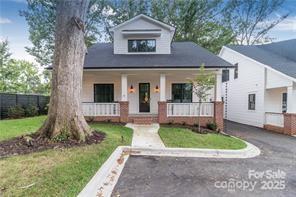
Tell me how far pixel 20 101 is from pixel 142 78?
8.58 m

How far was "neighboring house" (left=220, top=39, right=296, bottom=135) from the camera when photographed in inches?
518

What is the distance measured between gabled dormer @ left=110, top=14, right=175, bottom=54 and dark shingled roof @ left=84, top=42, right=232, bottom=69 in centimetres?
53

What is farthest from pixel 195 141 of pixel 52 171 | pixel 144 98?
pixel 144 98

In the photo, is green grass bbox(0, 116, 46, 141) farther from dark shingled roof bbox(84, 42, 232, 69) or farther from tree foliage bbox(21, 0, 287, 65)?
tree foliage bbox(21, 0, 287, 65)

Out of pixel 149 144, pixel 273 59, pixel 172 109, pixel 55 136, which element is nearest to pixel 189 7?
pixel 273 59

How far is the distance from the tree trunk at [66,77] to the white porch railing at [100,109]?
19.7 feet

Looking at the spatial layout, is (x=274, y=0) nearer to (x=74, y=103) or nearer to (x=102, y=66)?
(x=102, y=66)

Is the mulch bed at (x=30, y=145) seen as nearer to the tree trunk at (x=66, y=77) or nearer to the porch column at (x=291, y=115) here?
the tree trunk at (x=66, y=77)

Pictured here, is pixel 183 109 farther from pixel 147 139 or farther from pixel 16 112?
pixel 16 112

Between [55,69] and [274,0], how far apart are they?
1079 inches

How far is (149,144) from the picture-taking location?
806 cm

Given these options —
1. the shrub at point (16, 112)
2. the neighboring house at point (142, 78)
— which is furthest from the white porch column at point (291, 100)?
the shrub at point (16, 112)

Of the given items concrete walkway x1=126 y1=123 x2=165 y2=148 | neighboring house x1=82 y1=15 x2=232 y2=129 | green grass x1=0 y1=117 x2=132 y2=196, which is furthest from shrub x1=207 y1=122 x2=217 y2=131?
green grass x1=0 y1=117 x2=132 y2=196

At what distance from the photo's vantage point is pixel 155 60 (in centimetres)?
1365
